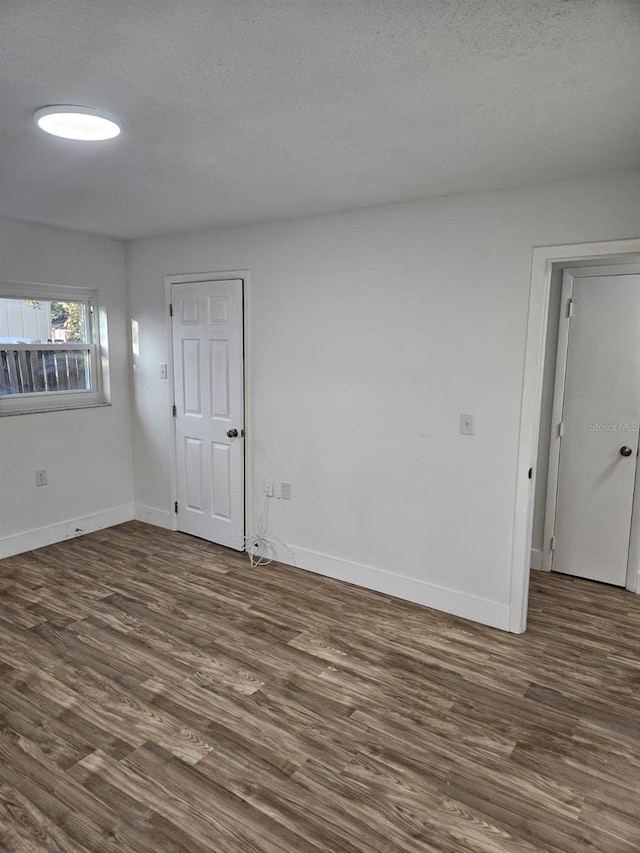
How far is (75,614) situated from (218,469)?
4.82 ft

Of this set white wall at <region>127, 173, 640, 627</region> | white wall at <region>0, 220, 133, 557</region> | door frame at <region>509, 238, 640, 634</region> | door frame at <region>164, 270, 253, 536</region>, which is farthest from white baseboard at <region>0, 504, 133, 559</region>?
door frame at <region>509, 238, 640, 634</region>

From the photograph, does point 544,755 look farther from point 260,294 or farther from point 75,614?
point 260,294

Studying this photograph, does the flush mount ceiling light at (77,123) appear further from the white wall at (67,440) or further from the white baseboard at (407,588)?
the white baseboard at (407,588)

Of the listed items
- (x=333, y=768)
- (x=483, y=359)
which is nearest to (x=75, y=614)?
(x=333, y=768)

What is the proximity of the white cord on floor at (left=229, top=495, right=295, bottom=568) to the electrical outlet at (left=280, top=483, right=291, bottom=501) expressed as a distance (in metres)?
0.16

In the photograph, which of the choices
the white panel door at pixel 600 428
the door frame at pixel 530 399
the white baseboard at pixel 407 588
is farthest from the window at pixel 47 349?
the white panel door at pixel 600 428

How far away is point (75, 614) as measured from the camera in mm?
3240

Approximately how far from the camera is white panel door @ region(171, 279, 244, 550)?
→ 13.5 feet

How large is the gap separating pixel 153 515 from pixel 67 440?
98cm

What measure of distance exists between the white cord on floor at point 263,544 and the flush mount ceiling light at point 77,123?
2623mm


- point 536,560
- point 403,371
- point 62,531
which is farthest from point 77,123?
point 536,560

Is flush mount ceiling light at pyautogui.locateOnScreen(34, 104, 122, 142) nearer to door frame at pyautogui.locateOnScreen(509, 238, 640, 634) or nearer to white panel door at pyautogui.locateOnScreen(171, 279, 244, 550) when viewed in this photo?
white panel door at pyautogui.locateOnScreen(171, 279, 244, 550)

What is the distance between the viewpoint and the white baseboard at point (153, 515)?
4754 mm

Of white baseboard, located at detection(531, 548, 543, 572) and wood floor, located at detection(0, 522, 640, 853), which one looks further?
white baseboard, located at detection(531, 548, 543, 572)
